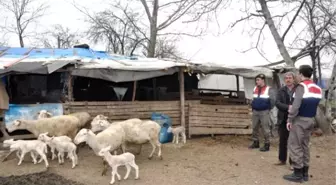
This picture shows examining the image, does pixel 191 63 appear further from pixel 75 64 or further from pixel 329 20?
pixel 329 20

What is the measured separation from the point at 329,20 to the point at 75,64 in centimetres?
953

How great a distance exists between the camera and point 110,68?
10.2 metres

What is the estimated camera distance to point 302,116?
660 cm

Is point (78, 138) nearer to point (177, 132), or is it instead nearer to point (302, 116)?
point (177, 132)

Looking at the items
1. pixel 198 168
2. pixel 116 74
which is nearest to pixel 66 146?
pixel 198 168

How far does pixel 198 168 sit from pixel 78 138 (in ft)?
8.76

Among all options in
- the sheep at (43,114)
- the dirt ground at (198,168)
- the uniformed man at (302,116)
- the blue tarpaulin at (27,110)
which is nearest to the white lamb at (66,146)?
the dirt ground at (198,168)

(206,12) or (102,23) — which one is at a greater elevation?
(102,23)

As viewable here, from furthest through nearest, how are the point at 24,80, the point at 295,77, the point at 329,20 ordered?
the point at 329,20 < the point at 24,80 < the point at 295,77

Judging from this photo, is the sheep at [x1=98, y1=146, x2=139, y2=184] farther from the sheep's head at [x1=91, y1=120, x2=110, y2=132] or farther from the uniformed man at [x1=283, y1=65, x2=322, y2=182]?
the uniformed man at [x1=283, y1=65, x2=322, y2=182]

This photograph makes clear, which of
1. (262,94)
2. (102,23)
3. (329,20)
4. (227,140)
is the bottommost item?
(227,140)

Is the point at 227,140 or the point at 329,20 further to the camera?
the point at 329,20

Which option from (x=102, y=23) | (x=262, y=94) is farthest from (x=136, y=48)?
(x=262, y=94)

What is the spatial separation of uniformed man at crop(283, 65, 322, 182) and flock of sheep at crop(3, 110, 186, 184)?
3.06m
